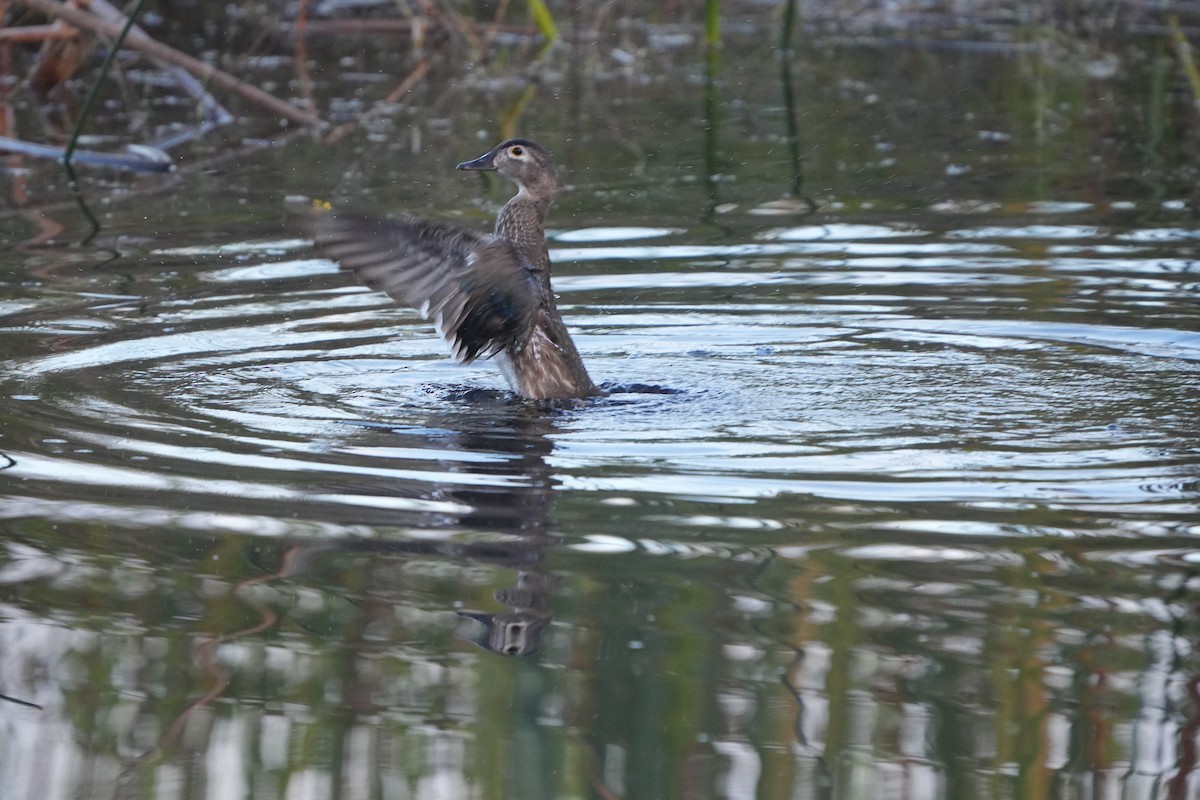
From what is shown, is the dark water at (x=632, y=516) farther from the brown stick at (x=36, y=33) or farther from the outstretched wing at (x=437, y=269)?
the brown stick at (x=36, y=33)

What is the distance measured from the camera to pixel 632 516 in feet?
15.7

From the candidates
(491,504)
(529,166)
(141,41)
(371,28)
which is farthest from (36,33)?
(491,504)

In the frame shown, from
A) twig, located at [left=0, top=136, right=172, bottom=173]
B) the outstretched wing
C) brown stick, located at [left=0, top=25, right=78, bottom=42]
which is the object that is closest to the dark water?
the outstretched wing

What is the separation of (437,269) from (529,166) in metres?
0.91

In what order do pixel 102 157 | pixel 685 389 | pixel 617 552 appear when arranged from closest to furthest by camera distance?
pixel 617 552
pixel 685 389
pixel 102 157

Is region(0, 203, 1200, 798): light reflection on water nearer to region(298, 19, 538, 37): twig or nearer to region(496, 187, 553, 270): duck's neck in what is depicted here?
region(496, 187, 553, 270): duck's neck

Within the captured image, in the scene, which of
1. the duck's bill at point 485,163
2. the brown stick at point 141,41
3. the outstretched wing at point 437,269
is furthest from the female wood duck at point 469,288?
the brown stick at point 141,41

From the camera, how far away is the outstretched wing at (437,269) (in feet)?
20.2

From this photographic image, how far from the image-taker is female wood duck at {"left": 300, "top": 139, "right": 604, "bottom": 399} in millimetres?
6176

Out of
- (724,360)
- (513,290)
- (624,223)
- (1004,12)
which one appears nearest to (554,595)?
(513,290)

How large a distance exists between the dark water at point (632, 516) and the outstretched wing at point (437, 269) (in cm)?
35

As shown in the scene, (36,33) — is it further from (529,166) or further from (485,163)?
(529,166)

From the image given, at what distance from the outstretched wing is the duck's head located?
0.72m

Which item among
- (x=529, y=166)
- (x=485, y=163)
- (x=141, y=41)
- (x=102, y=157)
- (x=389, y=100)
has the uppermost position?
(x=389, y=100)
